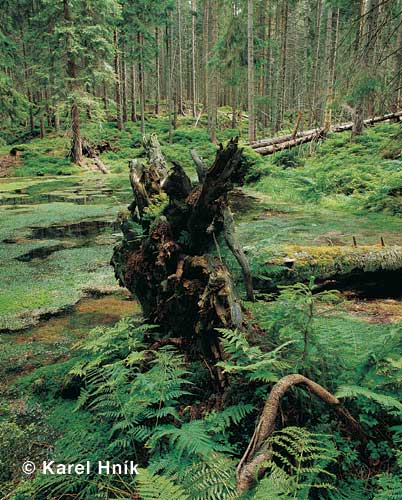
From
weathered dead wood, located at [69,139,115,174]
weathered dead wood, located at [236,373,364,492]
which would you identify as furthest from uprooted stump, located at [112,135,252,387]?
weathered dead wood, located at [69,139,115,174]

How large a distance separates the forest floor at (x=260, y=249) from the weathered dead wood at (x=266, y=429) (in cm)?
39

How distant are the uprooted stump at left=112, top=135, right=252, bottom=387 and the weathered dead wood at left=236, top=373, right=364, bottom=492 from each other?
71 centimetres

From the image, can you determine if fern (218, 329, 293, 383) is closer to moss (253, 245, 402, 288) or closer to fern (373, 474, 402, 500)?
fern (373, 474, 402, 500)

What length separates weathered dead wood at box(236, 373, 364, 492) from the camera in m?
1.53

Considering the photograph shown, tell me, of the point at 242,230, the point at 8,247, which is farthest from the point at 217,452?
the point at 8,247

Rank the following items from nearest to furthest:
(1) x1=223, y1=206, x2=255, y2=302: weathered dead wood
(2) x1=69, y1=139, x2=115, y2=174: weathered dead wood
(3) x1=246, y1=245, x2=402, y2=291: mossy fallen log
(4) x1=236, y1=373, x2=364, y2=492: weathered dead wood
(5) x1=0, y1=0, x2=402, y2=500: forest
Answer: (4) x1=236, y1=373, x2=364, y2=492: weathered dead wood < (5) x1=0, y1=0, x2=402, y2=500: forest < (1) x1=223, y1=206, x2=255, y2=302: weathered dead wood < (3) x1=246, y1=245, x2=402, y2=291: mossy fallen log < (2) x1=69, y1=139, x2=115, y2=174: weathered dead wood

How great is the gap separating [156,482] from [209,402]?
100 cm

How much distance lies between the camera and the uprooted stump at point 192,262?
270 cm

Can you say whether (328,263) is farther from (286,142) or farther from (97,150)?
(97,150)

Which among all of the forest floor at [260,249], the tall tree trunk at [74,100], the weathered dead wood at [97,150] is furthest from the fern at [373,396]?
the tall tree trunk at [74,100]

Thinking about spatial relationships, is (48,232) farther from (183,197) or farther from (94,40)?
(94,40)

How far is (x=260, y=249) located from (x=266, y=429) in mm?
2730

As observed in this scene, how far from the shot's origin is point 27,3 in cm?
2764

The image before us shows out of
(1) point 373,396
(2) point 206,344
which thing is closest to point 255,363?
(1) point 373,396
